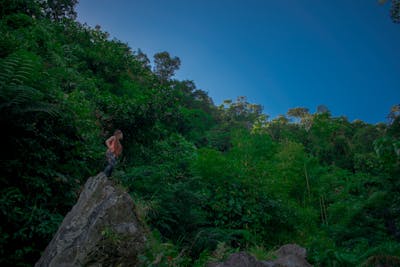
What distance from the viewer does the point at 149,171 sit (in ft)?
26.4

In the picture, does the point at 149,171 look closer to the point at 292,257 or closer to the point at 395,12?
the point at 292,257

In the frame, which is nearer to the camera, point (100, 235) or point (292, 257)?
point (100, 235)

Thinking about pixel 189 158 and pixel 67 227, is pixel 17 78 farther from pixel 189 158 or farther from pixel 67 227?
pixel 189 158

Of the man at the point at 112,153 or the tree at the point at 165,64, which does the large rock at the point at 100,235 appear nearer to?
the man at the point at 112,153

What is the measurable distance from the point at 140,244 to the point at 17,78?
12.0ft

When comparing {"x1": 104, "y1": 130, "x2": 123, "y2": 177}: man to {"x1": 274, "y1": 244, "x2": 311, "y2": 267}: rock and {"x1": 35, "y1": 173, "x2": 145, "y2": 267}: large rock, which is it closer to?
{"x1": 35, "y1": 173, "x2": 145, "y2": 267}: large rock

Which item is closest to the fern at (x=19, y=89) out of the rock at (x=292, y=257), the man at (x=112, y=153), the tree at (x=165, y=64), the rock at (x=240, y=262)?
the man at (x=112, y=153)

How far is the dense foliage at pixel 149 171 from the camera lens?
505 cm

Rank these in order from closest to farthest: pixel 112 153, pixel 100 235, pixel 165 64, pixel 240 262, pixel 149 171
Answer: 1. pixel 100 235
2. pixel 112 153
3. pixel 240 262
4. pixel 149 171
5. pixel 165 64

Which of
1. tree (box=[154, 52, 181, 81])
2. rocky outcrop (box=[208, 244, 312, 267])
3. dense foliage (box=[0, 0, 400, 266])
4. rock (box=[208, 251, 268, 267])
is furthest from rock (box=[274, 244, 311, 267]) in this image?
tree (box=[154, 52, 181, 81])

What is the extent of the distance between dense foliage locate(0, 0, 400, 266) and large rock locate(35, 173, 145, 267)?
0.32 m

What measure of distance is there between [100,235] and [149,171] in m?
4.39

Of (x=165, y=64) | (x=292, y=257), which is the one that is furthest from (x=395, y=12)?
(x=165, y=64)

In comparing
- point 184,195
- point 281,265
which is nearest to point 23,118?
point 184,195
